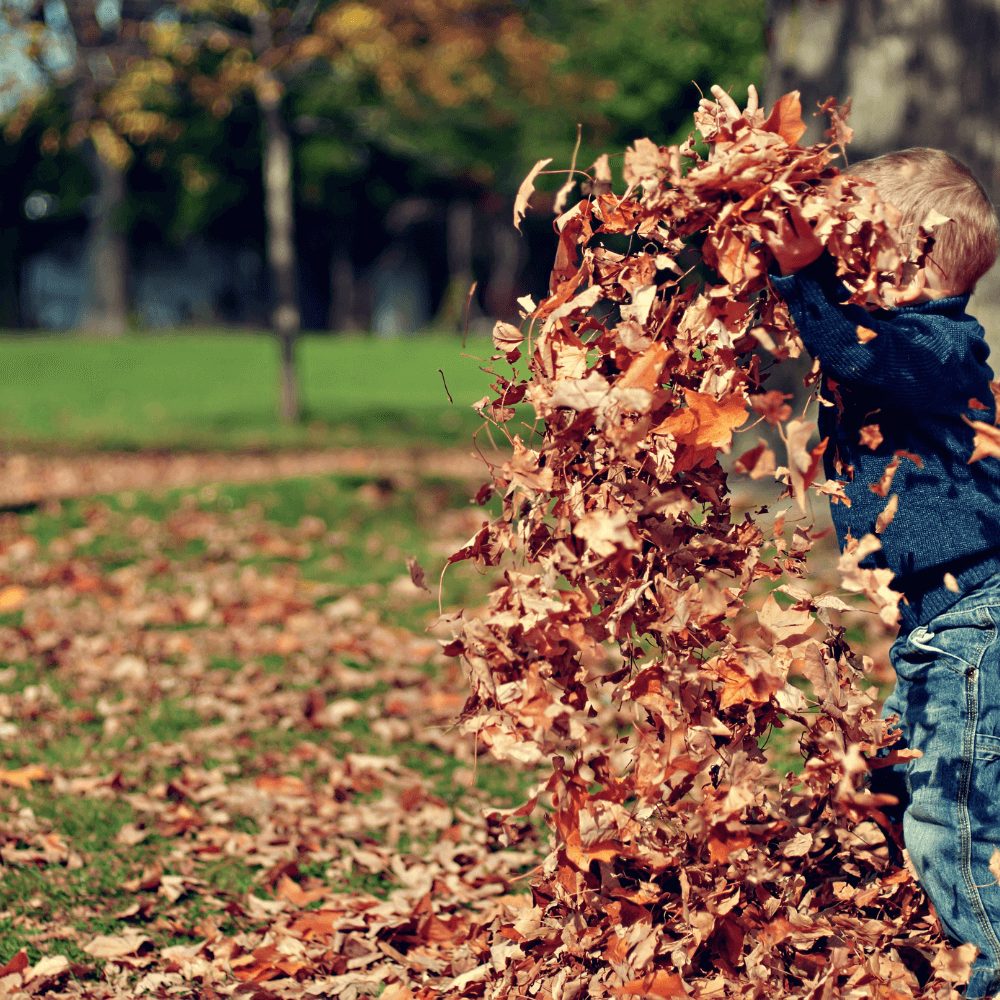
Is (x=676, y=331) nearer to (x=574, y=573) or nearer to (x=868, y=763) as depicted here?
(x=574, y=573)

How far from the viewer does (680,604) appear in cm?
239

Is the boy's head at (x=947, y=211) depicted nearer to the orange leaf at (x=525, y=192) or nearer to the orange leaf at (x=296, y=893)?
the orange leaf at (x=525, y=192)

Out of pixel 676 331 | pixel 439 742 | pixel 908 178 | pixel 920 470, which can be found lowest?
pixel 439 742

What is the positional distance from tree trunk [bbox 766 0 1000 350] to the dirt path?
5033 millimetres

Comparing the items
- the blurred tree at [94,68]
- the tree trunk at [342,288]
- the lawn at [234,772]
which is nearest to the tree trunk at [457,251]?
the tree trunk at [342,288]

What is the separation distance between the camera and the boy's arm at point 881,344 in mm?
2369

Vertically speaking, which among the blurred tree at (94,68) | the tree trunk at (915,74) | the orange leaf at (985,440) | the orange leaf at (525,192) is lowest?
the orange leaf at (985,440)

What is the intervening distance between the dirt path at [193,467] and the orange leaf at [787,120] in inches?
328

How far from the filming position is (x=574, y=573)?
2.40 m

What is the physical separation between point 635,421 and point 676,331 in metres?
0.22

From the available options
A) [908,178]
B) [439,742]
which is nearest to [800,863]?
[908,178]

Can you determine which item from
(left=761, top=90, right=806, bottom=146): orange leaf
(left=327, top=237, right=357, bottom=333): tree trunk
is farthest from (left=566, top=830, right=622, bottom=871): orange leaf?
(left=327, top=237, right=357, bottom=333): tree trunk

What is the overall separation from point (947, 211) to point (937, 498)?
0.56 m

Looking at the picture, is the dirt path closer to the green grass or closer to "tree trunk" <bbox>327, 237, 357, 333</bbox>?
the green grass
